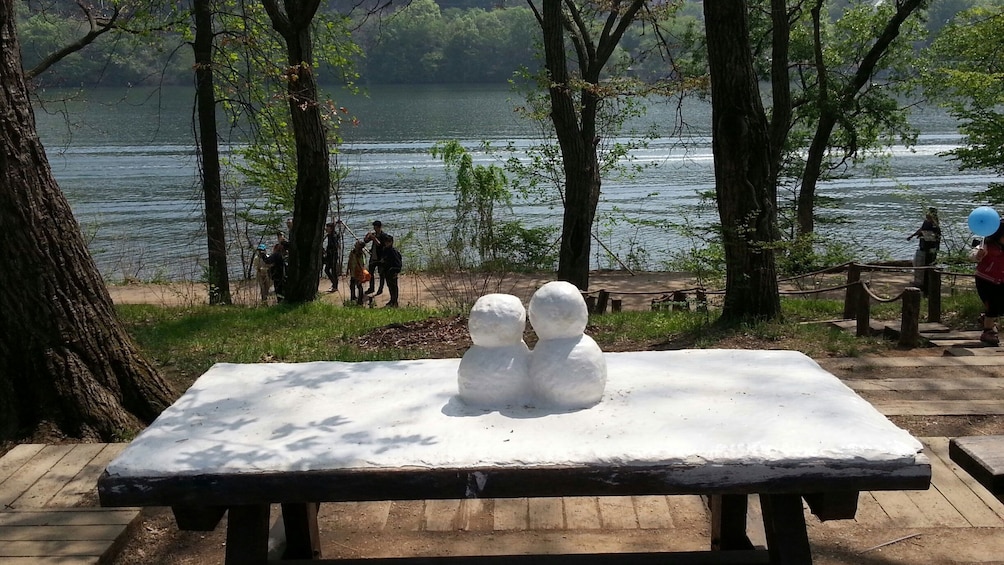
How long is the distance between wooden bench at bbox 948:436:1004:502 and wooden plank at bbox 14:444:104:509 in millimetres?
3829

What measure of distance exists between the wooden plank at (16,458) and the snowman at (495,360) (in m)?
2.69

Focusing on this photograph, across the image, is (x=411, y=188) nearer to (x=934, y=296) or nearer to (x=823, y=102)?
(x=823, y=102)

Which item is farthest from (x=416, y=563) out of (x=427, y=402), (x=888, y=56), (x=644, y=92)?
(x=888, y=56)

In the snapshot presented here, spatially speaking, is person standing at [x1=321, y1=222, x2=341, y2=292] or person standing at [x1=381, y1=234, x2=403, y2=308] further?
person standing at [x1=321, y1=222, x2=341, y2=292]

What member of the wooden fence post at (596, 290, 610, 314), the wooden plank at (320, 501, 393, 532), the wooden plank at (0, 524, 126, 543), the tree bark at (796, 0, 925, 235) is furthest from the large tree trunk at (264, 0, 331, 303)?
the tree bark at (796, 0, 925, 235)

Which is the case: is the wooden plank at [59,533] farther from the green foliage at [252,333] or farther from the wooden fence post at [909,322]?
the wooden fence post at [909,322]

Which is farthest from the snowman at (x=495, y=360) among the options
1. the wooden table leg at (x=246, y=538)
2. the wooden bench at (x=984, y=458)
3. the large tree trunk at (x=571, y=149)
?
the large tree trunk at (x=571, y=149)

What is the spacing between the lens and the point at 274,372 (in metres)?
3.47

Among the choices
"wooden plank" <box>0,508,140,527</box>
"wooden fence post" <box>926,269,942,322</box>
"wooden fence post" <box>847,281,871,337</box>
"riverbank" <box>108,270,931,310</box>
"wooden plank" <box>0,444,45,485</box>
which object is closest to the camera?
"wooden plank" <box>0,508,140,527</box>

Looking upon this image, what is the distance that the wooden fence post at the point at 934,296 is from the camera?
8.48m

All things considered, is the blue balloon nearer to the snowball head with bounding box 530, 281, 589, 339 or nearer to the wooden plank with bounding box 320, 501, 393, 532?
the snowball head with bounding box 530, 281, 589, 339

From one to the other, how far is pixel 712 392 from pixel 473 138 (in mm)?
42263

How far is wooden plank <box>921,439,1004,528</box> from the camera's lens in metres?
3.73

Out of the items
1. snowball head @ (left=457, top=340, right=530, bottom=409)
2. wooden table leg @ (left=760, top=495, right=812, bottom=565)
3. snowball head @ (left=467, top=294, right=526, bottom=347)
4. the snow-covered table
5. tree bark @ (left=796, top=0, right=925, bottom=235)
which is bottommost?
wooden table leg @ (left=760, top=495, right=812, bottom=565)
